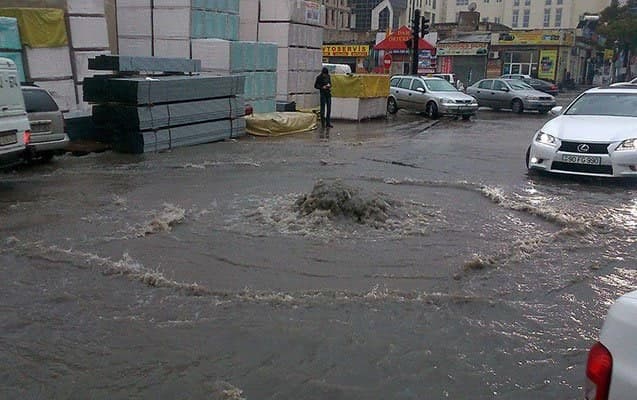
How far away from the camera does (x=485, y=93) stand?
30.1 metres

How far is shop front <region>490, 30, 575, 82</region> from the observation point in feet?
190

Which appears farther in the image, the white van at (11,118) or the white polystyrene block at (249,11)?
the white polystyrene block at (249,11)

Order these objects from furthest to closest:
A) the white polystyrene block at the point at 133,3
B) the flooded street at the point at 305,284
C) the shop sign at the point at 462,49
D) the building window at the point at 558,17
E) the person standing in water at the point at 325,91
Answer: the building window at the point at 558,17 → the shop sign at the point at 462,49 → the person standing in water at the point at 325,91 → the white polystyrene block at the point at 133,3 → the flooded street at the point at 305,284

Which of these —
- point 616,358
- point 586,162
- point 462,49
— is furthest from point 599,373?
point 462,49

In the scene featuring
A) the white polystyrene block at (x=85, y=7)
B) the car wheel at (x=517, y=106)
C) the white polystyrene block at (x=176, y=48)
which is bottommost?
the car wheel at (x=517, y=106)

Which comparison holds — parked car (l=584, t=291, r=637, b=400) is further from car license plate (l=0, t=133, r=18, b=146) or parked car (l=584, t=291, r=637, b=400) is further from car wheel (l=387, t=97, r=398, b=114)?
car wheel (l=387, t=97, r=398, b=114)

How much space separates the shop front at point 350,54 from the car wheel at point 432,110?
3951 cm

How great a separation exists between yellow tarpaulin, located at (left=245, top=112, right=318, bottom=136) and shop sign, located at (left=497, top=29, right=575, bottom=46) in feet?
146

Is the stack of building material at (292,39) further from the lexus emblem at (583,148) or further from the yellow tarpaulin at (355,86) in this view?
the lexus emblem at (583,148)

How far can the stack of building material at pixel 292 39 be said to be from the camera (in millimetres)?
21750

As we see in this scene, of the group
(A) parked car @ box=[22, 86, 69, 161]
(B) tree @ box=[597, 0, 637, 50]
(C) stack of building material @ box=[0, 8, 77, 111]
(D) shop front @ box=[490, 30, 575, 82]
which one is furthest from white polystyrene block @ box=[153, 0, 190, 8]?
(B) tree @ box=[597, 0, 637, 50]

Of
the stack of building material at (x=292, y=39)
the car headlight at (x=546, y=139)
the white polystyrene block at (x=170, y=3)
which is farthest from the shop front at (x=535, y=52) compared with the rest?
the car headlight at (x=546, y=139)

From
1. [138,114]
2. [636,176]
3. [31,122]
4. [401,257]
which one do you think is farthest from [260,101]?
[401,257]

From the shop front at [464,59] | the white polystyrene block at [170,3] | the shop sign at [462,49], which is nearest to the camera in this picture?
the white polystyrene block at [170,3]
